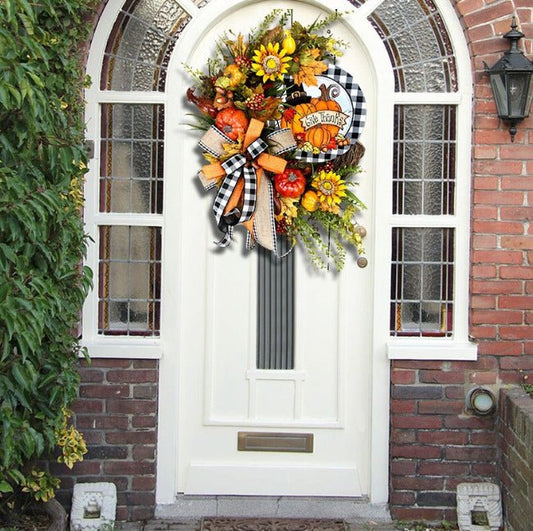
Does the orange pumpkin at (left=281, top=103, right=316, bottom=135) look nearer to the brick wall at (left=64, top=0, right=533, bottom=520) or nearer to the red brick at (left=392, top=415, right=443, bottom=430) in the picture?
the brick wall at (left=64, top=0, right=533, bottom=520)

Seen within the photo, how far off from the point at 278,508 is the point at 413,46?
2.46m

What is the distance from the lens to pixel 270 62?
14.0 ft

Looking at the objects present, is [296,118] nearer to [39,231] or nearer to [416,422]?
[39,231]

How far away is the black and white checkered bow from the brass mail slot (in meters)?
1.13

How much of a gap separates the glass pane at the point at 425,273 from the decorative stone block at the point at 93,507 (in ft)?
5.66

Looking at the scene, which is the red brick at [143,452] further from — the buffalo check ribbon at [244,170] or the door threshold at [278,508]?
the buffalo check ribbon at [244,170]

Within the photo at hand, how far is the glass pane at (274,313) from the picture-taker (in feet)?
15.0

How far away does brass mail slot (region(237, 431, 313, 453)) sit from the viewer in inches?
180

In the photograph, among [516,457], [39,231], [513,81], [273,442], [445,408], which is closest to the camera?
[39,231]

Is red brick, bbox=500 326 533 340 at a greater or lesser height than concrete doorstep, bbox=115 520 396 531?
greater

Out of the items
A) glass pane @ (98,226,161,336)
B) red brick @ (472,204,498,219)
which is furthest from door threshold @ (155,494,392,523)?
red brick @ (472,204,498,219)

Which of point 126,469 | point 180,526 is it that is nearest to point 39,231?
point 126,469

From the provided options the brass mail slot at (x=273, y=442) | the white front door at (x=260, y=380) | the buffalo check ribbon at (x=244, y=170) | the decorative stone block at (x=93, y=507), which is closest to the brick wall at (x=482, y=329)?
the white front door at (x=260, y=380)

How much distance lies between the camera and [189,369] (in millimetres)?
4594
